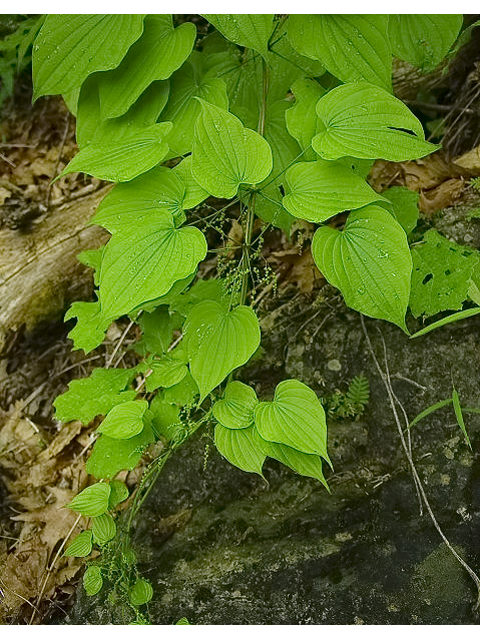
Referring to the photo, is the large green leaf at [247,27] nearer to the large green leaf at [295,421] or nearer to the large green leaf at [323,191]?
the large green leaf at [323,191]

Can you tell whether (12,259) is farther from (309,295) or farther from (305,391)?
(305,391)

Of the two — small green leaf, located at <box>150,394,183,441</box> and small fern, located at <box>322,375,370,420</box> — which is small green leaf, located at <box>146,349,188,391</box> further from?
small fern, located at <box>322,375,370,420</box>

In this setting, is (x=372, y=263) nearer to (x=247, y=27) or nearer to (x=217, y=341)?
(x=217, y=341)

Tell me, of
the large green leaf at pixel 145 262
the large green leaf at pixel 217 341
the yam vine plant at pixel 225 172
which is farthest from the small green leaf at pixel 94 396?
the large green leaf at pixel 145 262

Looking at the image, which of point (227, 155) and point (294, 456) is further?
point (294, 456)

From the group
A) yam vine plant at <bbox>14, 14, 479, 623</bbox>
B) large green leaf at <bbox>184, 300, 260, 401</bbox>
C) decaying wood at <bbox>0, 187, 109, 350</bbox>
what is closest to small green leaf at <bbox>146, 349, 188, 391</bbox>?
yam vine plant at <bbox>14, 14, 479, 623</bbox>

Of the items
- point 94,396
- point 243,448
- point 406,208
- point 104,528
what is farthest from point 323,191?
point 104,528
